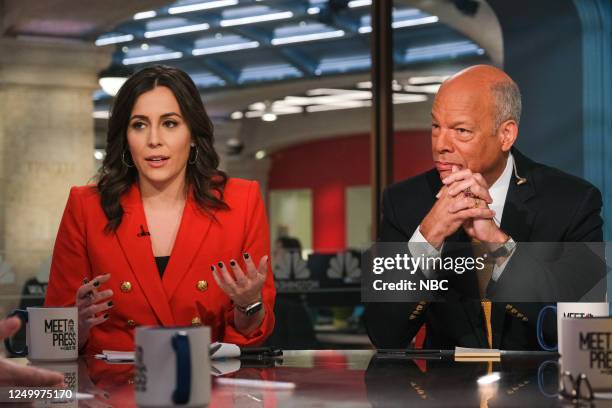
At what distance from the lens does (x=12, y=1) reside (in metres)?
4.71

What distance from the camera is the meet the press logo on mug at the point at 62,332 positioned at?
2.11 metres

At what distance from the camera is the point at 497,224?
9.22ft

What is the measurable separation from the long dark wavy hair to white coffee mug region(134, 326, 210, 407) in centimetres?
133

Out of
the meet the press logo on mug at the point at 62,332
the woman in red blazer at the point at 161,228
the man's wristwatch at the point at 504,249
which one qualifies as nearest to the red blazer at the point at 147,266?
the woman in red blazer at the point at 161,228

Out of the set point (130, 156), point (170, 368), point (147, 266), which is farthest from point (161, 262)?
→ point (170, 368)

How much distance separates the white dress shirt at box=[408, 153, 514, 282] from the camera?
2.68 m

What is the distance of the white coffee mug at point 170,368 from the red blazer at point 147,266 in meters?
1.17

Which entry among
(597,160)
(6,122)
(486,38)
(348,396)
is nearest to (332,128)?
(486,38)

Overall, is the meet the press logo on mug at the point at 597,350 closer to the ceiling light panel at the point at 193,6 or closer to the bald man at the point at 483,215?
the bald man at the point at 483,215

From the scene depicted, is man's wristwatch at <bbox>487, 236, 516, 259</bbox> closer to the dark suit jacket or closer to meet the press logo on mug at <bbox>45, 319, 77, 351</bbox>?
the dark suit jacket

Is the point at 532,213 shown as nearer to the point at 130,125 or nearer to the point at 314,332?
the point at 130,125

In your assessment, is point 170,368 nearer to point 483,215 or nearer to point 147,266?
point 147,266

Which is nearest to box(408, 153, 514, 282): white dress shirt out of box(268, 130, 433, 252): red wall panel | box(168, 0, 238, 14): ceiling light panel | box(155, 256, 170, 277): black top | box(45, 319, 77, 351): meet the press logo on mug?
box(155, 256, 170, 277): black top

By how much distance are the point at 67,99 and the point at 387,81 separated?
1711 mm
